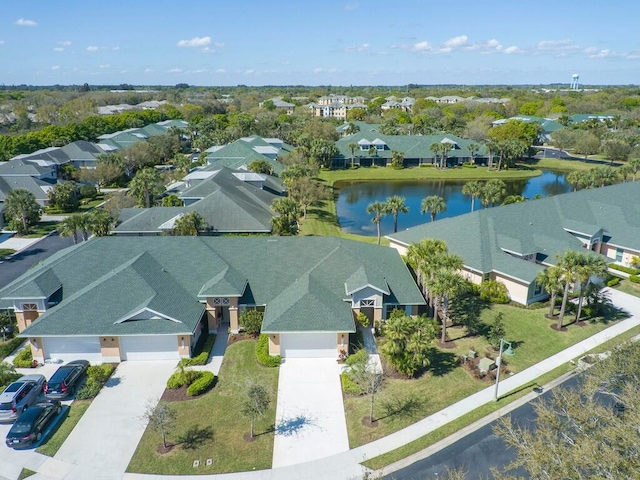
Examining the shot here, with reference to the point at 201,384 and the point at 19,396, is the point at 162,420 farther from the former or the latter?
the point at 19,396

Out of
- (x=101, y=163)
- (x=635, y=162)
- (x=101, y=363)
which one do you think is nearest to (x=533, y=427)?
(x=101, y=363)

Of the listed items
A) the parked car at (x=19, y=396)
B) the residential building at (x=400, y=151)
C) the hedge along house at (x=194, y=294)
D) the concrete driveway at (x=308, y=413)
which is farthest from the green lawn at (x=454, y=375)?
the residential building at (x=400, y=151)

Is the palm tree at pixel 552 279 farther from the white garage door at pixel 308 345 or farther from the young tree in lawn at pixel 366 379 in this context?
the white garage door at pixel 308 345

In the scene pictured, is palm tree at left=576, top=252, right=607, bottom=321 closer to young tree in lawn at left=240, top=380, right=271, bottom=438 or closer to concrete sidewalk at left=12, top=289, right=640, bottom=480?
concrete sidewalk at left=12, top=289, right=640, bottom=480

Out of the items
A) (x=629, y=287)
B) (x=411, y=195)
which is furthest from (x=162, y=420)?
(x=411, y=195)

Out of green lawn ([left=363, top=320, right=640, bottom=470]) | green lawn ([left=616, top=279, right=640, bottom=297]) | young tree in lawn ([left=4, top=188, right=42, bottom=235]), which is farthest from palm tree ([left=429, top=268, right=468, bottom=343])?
young tree in lawn ([left=4, top=188, right=42, bottom=235])
